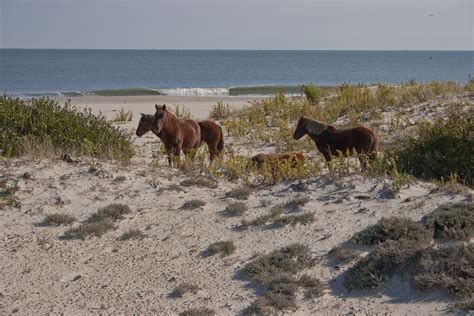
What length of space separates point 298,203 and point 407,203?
145 centimetres

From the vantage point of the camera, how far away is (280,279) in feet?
25.3

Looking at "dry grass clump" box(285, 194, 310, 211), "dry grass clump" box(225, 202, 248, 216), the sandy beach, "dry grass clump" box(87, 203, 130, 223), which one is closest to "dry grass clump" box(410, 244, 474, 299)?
the sandy beach

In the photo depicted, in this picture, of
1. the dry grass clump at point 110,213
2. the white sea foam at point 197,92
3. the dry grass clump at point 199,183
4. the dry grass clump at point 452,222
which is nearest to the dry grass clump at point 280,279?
the dry grass clump at point 452,222

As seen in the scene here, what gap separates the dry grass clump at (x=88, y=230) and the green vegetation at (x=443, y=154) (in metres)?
4.79

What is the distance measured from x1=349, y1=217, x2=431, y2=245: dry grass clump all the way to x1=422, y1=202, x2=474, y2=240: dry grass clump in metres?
0.16

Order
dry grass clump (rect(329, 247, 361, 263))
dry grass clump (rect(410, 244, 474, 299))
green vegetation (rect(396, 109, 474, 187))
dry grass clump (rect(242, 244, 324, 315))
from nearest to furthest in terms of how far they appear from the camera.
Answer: dry grass clump (rect(410, 244, 474, 299)) < dry grass clump (rect(242, 244, 324, 315)) < dry grass clump (rect(329, 247, 361, 263)) < green vegetation (rect(396, 109, 474, 187))

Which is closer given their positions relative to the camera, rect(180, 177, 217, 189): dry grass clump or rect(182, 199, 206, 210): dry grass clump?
rect(182, 199, 206, 210): dry grass clump

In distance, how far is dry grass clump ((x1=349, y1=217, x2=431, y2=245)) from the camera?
836 centimetres

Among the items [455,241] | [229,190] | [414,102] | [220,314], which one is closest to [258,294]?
[220,314]

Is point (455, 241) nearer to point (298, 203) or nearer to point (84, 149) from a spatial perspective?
point (298, 203)

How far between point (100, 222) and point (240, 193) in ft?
6.78

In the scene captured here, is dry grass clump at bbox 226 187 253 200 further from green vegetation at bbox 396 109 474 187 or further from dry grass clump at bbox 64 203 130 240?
green vegetation at bbox 396 109 474 187

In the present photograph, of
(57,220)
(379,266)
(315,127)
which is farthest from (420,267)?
(315,127)

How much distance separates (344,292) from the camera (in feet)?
24.8
